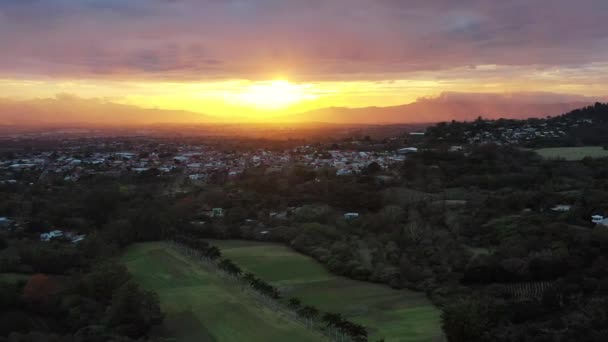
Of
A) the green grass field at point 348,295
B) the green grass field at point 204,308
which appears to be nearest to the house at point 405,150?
the green grass field at point 348,295

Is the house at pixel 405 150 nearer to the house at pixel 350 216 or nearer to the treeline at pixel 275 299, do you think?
the house at pixel 350 216

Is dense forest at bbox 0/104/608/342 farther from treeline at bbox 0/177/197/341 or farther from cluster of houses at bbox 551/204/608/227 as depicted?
cluster of houses at bbox 551/204/608/227

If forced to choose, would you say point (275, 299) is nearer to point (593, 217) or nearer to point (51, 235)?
point (51, 235)

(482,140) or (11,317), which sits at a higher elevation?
(482,140)

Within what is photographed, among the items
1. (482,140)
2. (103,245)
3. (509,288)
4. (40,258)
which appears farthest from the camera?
(482,140)

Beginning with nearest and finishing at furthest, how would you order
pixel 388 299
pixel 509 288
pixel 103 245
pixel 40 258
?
pixel 509 288
pixel 388 299
pixel 40 258
pixel 103 245

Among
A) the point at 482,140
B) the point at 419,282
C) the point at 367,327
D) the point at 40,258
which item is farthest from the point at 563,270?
the point at 482,140

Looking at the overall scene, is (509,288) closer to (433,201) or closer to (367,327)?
(367,327)
